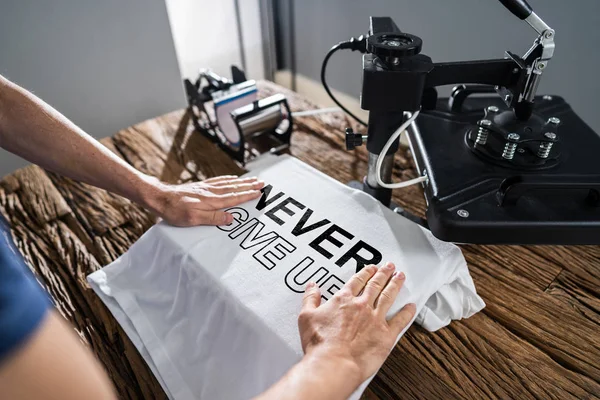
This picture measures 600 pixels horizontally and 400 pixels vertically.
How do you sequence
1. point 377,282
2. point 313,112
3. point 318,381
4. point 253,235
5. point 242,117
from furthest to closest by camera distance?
point 313,112 → point 242,117 → point 253,235 → point 377,282 → point 318,381

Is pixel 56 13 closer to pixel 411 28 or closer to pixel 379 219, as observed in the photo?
pixel 379 219

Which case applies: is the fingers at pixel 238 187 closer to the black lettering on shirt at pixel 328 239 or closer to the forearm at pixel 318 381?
the black lettering on shirt at pixel 328 239

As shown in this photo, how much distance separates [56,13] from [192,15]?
2.68ft

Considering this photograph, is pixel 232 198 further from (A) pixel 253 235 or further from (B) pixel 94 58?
(B) pixel 94 58

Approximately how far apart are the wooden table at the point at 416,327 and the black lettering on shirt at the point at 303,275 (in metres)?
0.16

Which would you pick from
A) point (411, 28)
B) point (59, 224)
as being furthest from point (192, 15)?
point (59, 224)

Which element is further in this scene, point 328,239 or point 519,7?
point 328,239

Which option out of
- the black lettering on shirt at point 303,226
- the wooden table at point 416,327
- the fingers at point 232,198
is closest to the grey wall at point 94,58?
the wooden table at point 416,327

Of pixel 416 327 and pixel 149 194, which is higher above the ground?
pixel 149 194

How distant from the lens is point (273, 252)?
24.2 inches

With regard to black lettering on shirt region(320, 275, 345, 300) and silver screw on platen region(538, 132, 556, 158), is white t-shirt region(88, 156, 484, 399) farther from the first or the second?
silver screw on platen region(538, 132, 556, 158)

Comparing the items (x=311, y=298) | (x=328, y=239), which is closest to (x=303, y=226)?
(x=328, y=239)

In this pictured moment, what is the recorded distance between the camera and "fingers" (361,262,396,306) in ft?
1.73

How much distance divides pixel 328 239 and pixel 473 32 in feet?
3.80
